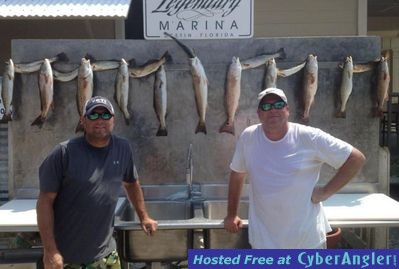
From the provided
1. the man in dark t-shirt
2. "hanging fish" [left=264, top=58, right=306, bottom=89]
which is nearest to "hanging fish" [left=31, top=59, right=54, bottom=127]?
the man in dark t-shirt

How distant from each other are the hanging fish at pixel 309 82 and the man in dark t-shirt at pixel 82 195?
74.7 inches

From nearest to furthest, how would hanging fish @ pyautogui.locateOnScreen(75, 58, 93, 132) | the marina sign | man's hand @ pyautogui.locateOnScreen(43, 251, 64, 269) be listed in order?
Result: man's hand @ pyautogui.locateOnScreen(43, 251, 64, 269) → hanging fish @ pyautogui.locateOnScreen(75, 58, 93, 132) → the marina sign

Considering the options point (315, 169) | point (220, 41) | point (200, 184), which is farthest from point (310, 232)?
point (220, 41)

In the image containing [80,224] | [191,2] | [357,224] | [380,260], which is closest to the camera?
[380,260]

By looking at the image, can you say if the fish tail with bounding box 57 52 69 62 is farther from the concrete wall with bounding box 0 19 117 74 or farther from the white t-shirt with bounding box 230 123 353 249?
the concrete wall with bounding box 0 19 117 74

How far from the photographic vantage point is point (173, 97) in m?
4.32

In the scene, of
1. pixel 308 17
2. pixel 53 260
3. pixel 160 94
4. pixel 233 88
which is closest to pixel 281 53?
pixel 233 88

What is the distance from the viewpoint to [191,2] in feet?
14.5

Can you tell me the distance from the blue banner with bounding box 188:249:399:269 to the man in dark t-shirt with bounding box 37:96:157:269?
0.65 metres

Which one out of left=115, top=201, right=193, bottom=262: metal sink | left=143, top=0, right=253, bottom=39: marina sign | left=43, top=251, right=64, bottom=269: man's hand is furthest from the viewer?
left=143, top=0, right=253, bottom=39: marina sign

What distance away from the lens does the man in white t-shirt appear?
266 cm

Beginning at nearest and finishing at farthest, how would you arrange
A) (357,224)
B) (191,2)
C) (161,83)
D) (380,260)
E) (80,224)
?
(380,260)
(80,224)
(357,224)
(161,83)
(191,2)

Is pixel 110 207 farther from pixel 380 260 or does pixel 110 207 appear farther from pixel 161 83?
pixel 161 83

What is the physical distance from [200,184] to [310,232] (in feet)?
5.69
